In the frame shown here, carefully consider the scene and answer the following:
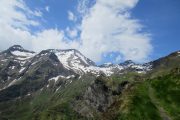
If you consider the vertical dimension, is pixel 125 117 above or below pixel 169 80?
below

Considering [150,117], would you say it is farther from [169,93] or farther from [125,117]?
[169,93]

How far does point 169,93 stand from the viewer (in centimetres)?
9562

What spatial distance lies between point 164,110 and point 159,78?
23.0 meters

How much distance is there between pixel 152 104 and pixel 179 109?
6889mm

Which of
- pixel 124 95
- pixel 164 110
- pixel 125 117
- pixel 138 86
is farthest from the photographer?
pixel 138 86

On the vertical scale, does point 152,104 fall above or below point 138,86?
→ below

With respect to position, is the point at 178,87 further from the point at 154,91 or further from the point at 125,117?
the point at 125,117

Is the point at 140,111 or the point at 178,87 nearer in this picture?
the point at 140,111

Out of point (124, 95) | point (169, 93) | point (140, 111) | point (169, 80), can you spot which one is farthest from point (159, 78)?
point (140, 111)

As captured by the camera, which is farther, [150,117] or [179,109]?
[179,109]

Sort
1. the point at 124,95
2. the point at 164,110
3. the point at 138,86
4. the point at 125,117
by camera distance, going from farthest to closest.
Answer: the point at 138,86
the point at 124,95
the point at 164,110
the point at 125,117

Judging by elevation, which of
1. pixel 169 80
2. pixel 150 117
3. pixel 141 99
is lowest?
pixel 150 117

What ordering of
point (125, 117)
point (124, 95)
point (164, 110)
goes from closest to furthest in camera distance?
point (125, 117)
point (164, 110)
point (124, 95)

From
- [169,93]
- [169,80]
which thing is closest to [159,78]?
[169,80]
